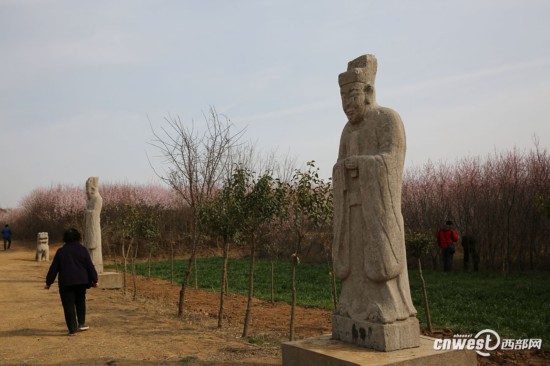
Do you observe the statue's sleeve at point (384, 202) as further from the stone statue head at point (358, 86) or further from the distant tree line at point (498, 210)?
the distant tree line at point (498, 210)

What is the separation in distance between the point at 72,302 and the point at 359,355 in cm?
590

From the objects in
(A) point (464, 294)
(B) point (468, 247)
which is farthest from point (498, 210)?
(A) point (464, 294)

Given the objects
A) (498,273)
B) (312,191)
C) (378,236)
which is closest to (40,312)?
(312,191)

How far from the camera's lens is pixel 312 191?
9.62 metres

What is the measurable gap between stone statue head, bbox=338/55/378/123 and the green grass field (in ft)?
17.4

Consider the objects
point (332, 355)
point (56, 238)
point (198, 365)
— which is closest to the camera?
point (332, 355)

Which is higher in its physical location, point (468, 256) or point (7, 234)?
point (7, 234)

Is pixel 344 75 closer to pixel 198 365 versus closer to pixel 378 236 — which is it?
pixel 378 236

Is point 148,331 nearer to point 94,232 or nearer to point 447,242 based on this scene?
point 94,232

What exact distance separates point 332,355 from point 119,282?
1238cm

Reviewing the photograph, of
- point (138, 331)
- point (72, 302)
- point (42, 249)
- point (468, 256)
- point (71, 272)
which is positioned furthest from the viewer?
point (42, 249)

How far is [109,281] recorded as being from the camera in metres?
15.7

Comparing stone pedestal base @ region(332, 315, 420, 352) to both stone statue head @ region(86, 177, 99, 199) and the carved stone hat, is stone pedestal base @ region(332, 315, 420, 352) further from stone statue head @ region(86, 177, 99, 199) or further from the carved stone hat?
stone statue head @ region(86, 177, 99, 199)

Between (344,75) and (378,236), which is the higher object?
(344,75)
